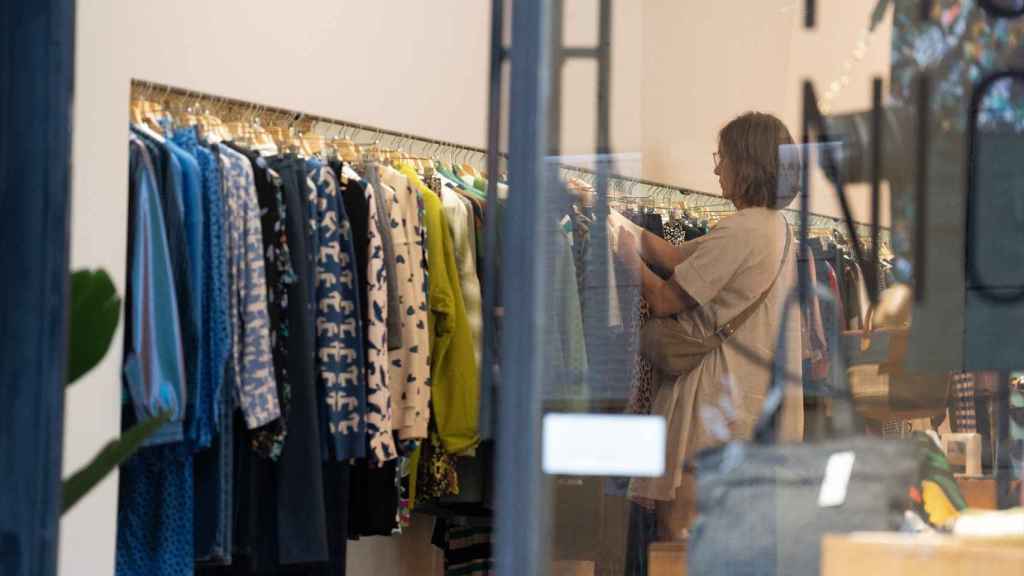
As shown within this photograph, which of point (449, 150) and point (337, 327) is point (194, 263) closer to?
point (337, 327)

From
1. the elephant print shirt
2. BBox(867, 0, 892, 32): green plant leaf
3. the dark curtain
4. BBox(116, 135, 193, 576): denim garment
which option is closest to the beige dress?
BBox(867, 0, 892, 32): green plant leaf

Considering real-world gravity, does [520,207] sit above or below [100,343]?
above

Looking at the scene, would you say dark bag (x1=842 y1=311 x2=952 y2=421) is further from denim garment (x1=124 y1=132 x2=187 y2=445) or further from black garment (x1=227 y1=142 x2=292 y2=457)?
black garment (x1=227 y1=142 x2=292 y2=457)

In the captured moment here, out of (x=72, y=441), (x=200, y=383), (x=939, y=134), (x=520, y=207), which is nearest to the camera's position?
(x=939, y=134)

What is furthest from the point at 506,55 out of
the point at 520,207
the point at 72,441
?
the point at 72,441

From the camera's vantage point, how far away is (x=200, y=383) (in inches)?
149

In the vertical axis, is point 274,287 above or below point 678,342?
above

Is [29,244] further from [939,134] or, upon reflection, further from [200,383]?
[200,383]

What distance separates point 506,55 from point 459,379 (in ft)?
8.27

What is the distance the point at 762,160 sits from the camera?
218 centimetres

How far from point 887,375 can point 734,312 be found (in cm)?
25

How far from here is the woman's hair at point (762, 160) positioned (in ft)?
7.12

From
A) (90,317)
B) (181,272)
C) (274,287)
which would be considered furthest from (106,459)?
(274,287)

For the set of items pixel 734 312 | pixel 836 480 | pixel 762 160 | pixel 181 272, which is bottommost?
pixel 836 480
